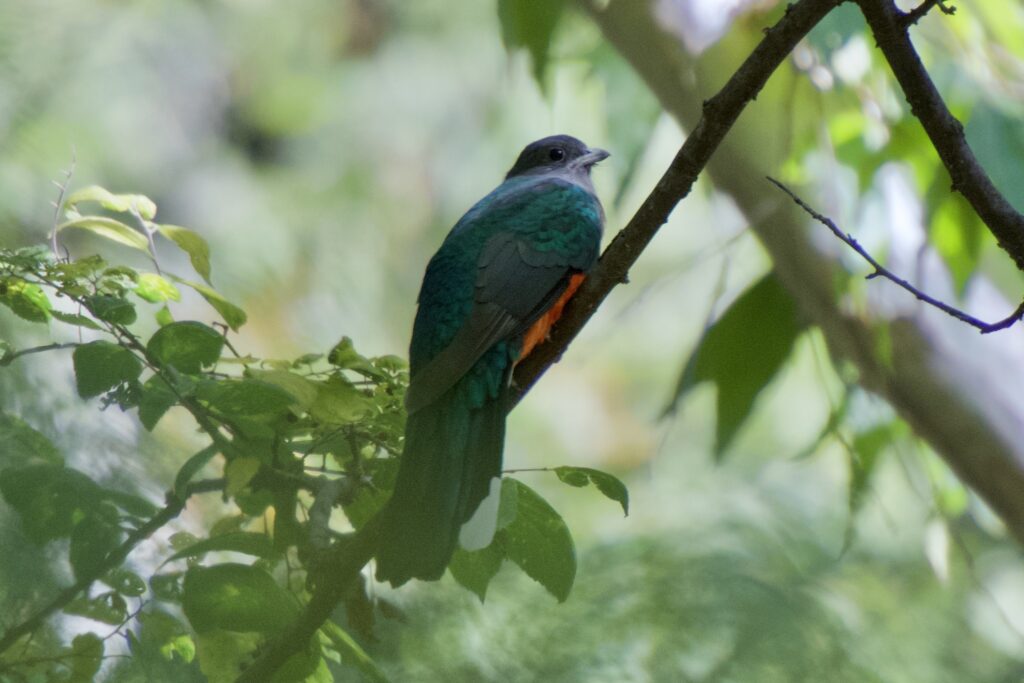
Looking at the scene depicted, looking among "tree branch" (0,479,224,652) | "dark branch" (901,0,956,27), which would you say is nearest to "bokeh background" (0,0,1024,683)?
"tree branch" (0,479,224,652)

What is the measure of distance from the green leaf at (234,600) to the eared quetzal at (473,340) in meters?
0.24

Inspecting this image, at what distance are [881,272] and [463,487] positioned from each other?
899mm

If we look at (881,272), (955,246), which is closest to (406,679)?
(881,272)

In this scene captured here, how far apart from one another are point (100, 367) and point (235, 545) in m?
0.34

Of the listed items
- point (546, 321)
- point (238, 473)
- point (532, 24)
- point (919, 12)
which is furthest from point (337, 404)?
point (532, 24)

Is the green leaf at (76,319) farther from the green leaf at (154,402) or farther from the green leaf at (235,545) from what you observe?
the green leaf at (235,545)

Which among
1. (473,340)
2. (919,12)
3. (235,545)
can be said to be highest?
(919,12)

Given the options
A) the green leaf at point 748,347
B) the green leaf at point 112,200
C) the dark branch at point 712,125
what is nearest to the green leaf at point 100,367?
the green leaf at point 112,200

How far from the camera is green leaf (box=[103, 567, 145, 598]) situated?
5.54 ft

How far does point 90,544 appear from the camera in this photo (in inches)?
65.6

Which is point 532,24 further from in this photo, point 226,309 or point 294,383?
point 294,383

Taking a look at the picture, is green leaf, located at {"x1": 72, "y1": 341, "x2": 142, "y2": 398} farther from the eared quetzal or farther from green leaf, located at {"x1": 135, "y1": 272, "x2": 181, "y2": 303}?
the eared quetzal

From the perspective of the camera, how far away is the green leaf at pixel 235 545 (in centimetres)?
177

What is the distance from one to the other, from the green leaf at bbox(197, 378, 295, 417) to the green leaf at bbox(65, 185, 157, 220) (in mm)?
494
